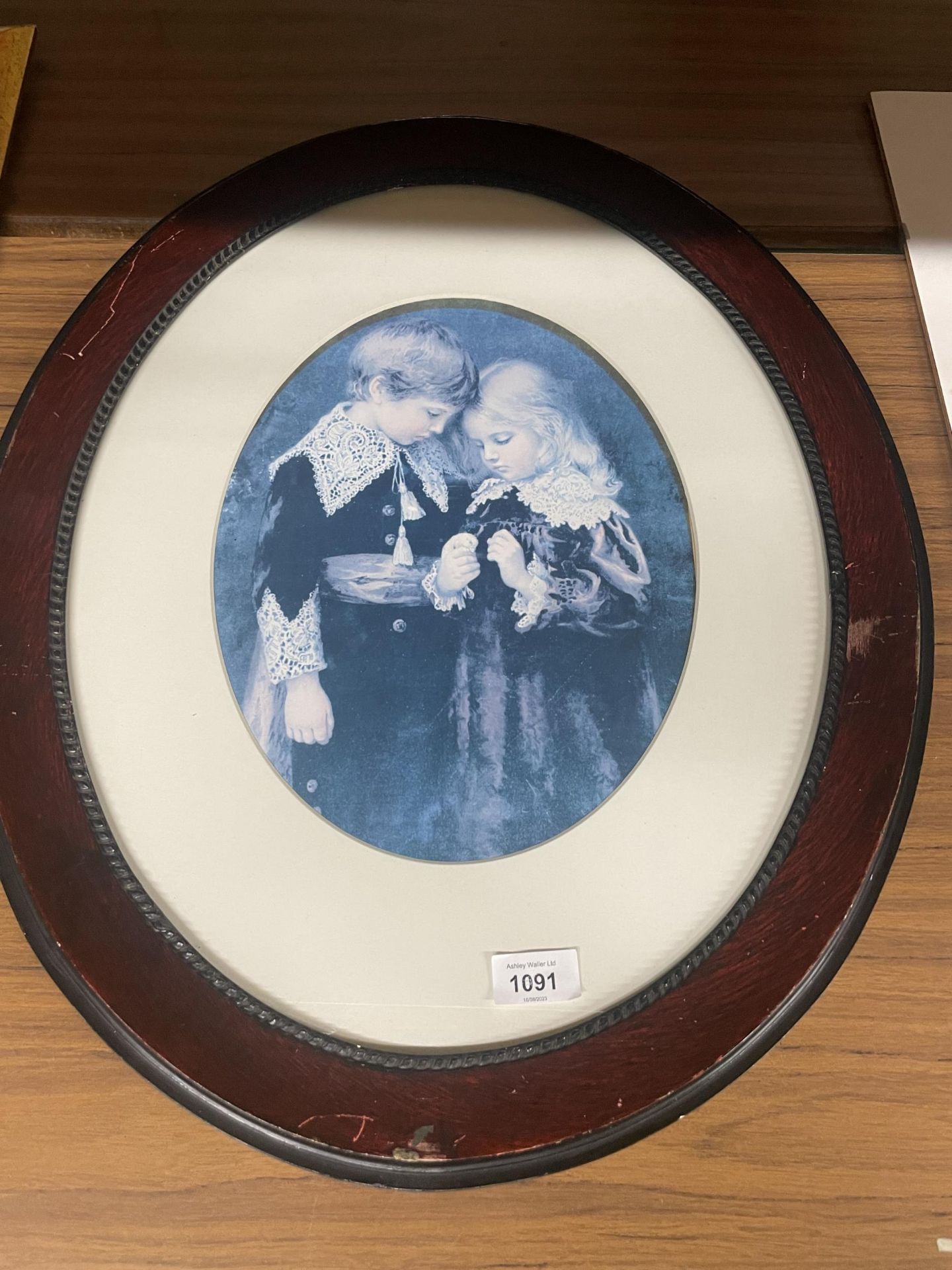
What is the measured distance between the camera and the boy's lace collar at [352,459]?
0.71 meters

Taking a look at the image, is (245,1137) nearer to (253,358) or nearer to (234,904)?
(234,904)

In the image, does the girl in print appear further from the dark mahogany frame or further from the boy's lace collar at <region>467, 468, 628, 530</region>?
the dark mahogany frame

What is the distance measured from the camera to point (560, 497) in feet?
2.34

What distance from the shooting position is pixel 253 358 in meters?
0.74

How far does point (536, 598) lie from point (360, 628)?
14 cm

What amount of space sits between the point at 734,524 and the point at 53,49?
824 millimetres

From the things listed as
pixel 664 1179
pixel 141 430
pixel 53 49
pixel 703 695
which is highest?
pixel 53 49

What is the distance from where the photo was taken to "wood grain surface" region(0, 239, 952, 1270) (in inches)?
23.9

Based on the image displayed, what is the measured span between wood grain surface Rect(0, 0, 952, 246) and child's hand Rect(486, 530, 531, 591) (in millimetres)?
401

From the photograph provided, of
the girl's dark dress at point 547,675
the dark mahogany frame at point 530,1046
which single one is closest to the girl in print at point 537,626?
the girl's dark dress at point 547,675

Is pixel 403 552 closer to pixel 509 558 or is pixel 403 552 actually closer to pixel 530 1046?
pixel 509 558

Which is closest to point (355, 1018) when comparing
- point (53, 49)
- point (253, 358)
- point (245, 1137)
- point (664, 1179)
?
point (245, 1137)

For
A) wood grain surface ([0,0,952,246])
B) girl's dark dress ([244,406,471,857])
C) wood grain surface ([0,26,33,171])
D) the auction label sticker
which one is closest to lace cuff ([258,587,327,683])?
girl's dark dress ([244,406,471,857])

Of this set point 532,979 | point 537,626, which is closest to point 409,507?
point 537,626
